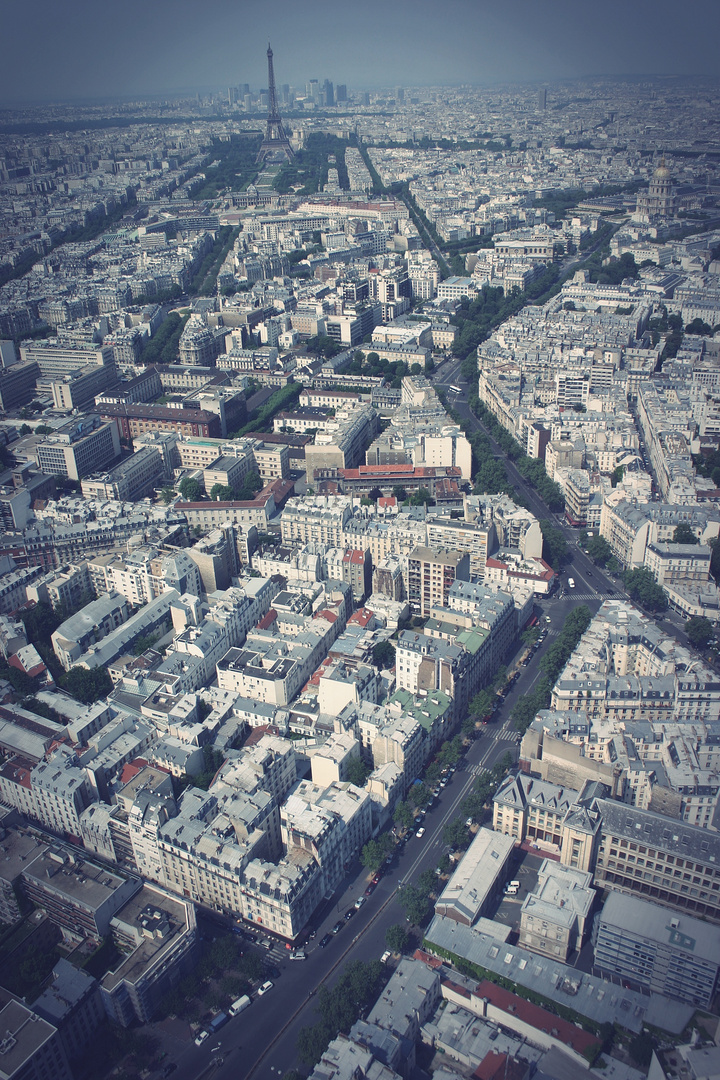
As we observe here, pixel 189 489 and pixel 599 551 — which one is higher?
pixel 189 489

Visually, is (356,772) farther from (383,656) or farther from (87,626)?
(87,626)

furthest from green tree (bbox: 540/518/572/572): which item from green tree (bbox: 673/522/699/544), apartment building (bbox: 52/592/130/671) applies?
apartment building (bbox: 52/592/130/671)

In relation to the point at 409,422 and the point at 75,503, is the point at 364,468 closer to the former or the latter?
the point at 409,422

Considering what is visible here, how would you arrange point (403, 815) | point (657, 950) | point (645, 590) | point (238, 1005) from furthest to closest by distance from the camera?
point (645, 590), point (403, 815), point (238, 1005), point (657, 950)

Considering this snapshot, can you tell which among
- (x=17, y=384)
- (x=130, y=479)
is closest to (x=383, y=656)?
(x=130, y=479)

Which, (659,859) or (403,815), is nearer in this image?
(659,859)

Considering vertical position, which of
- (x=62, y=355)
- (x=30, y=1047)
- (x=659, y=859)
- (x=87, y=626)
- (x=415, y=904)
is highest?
(x=62, y=355)
